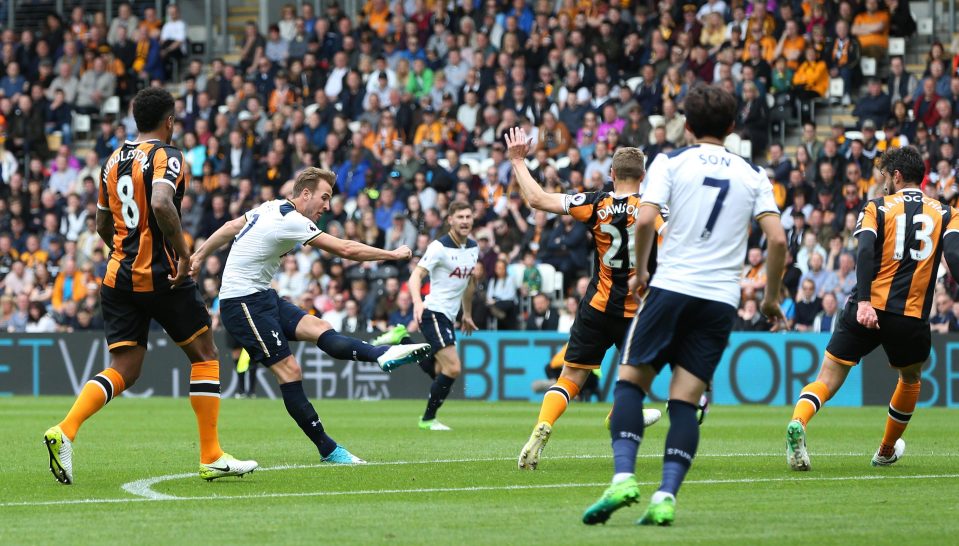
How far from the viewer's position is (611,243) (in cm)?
1099

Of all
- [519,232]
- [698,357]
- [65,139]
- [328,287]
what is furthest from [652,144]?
[698,357]

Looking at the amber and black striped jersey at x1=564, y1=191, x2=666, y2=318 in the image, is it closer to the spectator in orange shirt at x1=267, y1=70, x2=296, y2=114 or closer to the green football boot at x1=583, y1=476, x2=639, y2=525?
the green football boot at x1=583, y1=476, x2=639, y2=525

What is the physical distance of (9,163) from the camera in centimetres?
3266

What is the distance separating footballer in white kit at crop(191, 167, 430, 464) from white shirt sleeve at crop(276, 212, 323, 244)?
2.8 inches

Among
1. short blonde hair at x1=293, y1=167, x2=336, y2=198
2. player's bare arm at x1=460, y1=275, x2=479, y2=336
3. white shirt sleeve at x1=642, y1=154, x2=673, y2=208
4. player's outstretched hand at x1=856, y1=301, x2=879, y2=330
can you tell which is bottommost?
player's bare arm at x1=460, y1=275, x2=479, y2=336

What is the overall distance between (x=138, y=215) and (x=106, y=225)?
0.47 meters

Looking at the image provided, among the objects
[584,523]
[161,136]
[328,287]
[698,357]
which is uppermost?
[161,136]

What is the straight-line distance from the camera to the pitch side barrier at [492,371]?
21.9 meters

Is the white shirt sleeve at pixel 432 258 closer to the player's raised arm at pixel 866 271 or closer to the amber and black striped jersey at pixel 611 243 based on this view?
the amber and black striped jersey at pixel 611 243

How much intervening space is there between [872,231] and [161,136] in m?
5.04

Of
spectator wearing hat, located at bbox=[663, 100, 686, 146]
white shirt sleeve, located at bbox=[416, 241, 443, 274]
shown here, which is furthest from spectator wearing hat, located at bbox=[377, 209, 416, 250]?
white shirt sleeve, located at bbox=[416, 241, 443, 274]

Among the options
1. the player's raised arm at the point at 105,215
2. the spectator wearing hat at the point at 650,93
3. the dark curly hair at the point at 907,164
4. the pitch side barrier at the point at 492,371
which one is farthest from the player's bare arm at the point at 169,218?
the spectator wearing hat at the point at 650,93

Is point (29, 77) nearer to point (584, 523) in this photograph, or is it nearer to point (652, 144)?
point (652, 144)

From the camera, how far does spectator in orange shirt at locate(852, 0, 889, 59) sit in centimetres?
2620
